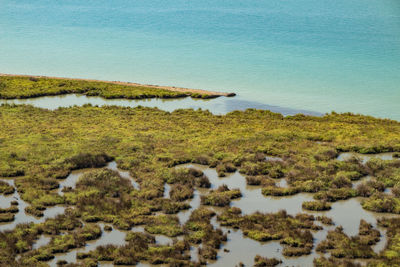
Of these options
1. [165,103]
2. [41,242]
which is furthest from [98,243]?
[165,103]

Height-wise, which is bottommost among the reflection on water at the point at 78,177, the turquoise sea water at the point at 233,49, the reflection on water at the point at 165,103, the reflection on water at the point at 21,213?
the reflection on water at the point at 21,213

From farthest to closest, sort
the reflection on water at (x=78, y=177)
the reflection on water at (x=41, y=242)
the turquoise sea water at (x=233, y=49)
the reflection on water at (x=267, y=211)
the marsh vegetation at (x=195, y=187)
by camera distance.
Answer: the turquoise sea water at (x=233, y=49)
the reflection on water at (x=78, y=177)
the reflection on water at (x=41, y=242)
the marsh vegetation at (x=195, y=187)
the reflection on water at (x=267, y=211)

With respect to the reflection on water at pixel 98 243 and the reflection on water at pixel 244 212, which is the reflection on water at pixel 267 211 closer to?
the reflection on water at pixel 244 212

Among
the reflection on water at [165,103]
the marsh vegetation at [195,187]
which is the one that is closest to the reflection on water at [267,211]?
the marsh vegetation at [195,187]

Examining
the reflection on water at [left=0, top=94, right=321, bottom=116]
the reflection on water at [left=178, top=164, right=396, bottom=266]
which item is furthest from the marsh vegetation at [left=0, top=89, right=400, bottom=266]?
the reflection on water at [left=0, top=94, right=321, bottom=116]

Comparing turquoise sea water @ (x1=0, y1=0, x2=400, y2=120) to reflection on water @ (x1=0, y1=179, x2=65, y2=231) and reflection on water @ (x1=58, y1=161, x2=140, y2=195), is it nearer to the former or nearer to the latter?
reflection on water @ (x1=58, y1=161, x2=140, y2=195)

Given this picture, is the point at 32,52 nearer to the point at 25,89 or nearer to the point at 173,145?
the point at 25,89
